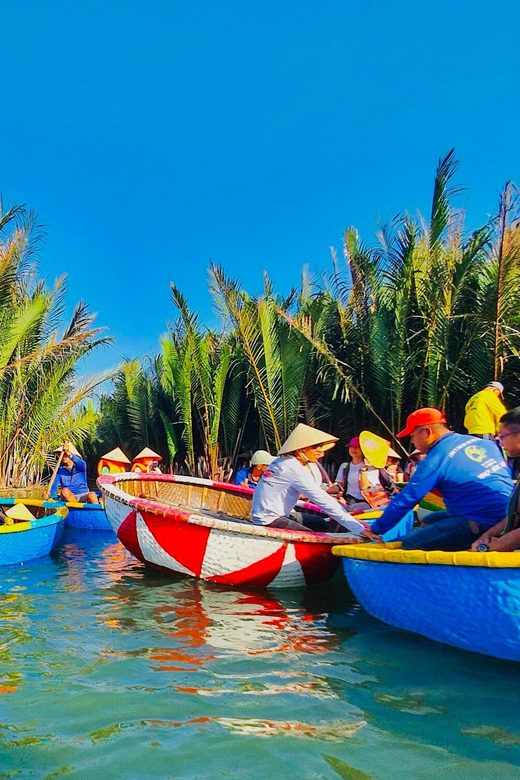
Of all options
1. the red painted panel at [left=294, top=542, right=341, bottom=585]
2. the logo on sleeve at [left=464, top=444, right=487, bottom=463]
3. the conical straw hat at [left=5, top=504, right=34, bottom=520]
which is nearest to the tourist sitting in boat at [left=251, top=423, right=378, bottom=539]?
the red painted panel at [left=294, top=542, right=341, bottom=585]

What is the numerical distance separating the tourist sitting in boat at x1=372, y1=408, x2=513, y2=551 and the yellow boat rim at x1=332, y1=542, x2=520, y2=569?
50 centimetres

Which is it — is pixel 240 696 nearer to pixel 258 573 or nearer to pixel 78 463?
pixel 258 573

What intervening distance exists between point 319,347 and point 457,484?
26.5 ft

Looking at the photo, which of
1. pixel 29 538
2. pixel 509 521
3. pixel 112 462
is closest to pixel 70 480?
pixel 112 462

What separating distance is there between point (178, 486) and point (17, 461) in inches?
254

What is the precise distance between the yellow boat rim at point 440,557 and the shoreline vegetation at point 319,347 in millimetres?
6881

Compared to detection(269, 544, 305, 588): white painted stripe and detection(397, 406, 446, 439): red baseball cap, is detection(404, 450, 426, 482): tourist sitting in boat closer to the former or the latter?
detection(269, 544, 305, 588): white painted stripe

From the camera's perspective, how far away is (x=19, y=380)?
518 inches

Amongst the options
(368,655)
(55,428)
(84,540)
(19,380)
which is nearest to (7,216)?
(19,380)

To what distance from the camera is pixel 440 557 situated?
12.1 ft

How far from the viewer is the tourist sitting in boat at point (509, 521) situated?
147 inches

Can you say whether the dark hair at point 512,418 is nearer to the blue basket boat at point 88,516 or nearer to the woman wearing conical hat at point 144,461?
the blue basket boat at point 88,516

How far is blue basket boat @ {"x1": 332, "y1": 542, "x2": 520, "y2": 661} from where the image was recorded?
3457 millimetres

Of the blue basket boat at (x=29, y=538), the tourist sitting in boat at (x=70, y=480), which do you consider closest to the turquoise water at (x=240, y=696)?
the blue basket boat at (x=29, y=538)
